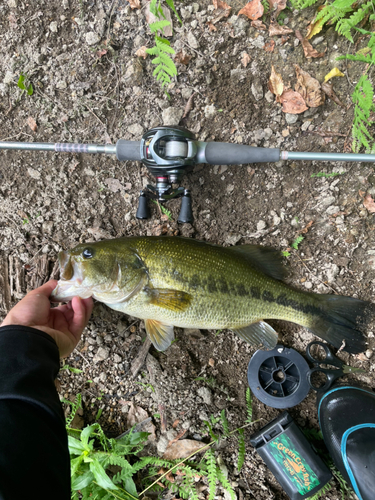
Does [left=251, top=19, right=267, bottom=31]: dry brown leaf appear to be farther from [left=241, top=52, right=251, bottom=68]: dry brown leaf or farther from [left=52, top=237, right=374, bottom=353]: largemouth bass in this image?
[left=52, top=237, right=374, bottom=353]: largemouth bass

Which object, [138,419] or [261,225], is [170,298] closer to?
[261,225]

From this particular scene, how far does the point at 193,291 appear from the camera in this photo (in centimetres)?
250

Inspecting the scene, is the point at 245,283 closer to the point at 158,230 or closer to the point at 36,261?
the point at 158,230

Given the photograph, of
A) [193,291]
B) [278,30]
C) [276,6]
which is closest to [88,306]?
[193,291]

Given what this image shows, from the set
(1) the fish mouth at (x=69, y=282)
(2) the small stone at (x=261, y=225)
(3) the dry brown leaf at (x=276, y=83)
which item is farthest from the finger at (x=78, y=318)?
(3) the dry brown leaf at (x=276, y=83)

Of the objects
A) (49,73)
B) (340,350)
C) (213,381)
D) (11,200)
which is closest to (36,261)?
(11,200)

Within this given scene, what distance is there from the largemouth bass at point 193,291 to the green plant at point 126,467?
1.04 m

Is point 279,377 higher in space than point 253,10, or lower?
lower

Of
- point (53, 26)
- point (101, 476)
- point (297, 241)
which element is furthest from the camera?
point (53, 26)

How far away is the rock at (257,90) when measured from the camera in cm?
285

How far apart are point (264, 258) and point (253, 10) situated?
2277mm

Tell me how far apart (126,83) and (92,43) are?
0.52m

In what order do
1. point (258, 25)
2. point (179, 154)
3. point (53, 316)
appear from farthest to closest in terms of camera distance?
point (258, 25) < point (53, 316) < point (179, 154)

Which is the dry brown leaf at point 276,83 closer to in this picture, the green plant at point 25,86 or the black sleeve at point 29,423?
the green plant at point 25,86
